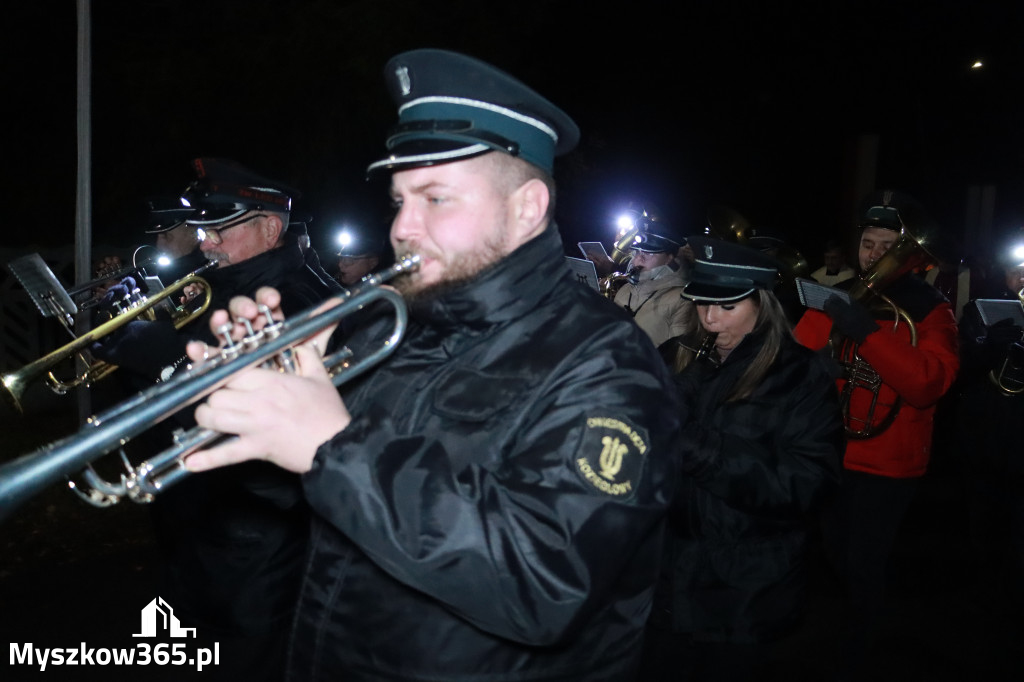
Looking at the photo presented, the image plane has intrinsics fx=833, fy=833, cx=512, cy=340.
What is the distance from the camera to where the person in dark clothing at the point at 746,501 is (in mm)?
3150

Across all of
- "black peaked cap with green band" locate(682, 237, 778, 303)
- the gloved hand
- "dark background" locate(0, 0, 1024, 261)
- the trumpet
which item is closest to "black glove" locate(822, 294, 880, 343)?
"black peaked cap with green band" locate(682, 237, 778, 303)

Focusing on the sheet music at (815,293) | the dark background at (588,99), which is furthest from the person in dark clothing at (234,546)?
the dark background at (588,99)

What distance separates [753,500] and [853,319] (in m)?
1.54

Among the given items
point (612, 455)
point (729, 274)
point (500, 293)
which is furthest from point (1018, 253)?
point (612, 455)

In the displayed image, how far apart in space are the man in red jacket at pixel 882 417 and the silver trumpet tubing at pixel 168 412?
3.07 meters

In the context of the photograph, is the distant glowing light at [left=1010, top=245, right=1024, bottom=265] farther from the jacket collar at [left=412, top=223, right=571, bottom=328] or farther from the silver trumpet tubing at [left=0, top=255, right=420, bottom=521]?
the silver trumpet tubing at [left=0, top=255, right=420, bottom=521]

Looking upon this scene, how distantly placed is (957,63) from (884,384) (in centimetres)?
1237

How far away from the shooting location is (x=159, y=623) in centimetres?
489

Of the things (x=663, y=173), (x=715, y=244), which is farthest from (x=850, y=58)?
(x=715, y=244)

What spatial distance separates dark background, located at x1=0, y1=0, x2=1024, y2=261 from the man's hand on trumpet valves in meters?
7.81

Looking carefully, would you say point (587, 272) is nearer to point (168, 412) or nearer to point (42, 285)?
point (42, 285)

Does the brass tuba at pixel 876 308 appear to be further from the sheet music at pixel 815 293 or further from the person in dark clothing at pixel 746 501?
the person in dark clothing at pixel 746 501

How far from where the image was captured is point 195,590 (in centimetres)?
331

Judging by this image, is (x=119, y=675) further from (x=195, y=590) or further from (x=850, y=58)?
(x=850, y=58)
